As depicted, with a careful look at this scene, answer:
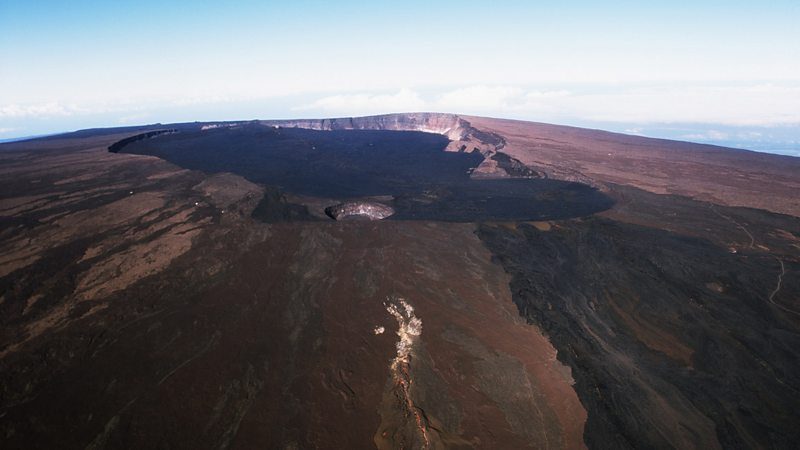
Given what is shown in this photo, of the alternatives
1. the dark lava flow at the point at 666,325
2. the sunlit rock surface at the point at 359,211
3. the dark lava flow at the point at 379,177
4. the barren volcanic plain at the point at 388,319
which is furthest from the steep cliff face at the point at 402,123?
the dark lava flow at the point at 666,325

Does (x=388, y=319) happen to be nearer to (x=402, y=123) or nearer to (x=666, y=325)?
(x=666, y=325)

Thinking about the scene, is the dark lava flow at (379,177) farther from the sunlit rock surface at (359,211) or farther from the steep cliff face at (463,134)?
the steep cliff face at (463,134)

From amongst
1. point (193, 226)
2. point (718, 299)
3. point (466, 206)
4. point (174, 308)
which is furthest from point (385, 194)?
point (718, 299)

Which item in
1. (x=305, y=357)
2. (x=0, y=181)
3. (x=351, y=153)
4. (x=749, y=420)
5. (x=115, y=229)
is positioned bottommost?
(x=749, y=420)

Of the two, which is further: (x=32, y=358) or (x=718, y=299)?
(x=718, y=299)

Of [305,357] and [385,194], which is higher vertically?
[385,194]

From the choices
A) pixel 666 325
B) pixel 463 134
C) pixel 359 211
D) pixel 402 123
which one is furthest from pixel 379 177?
pixel 402 123

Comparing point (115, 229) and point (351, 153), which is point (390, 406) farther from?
point (351, 153)
